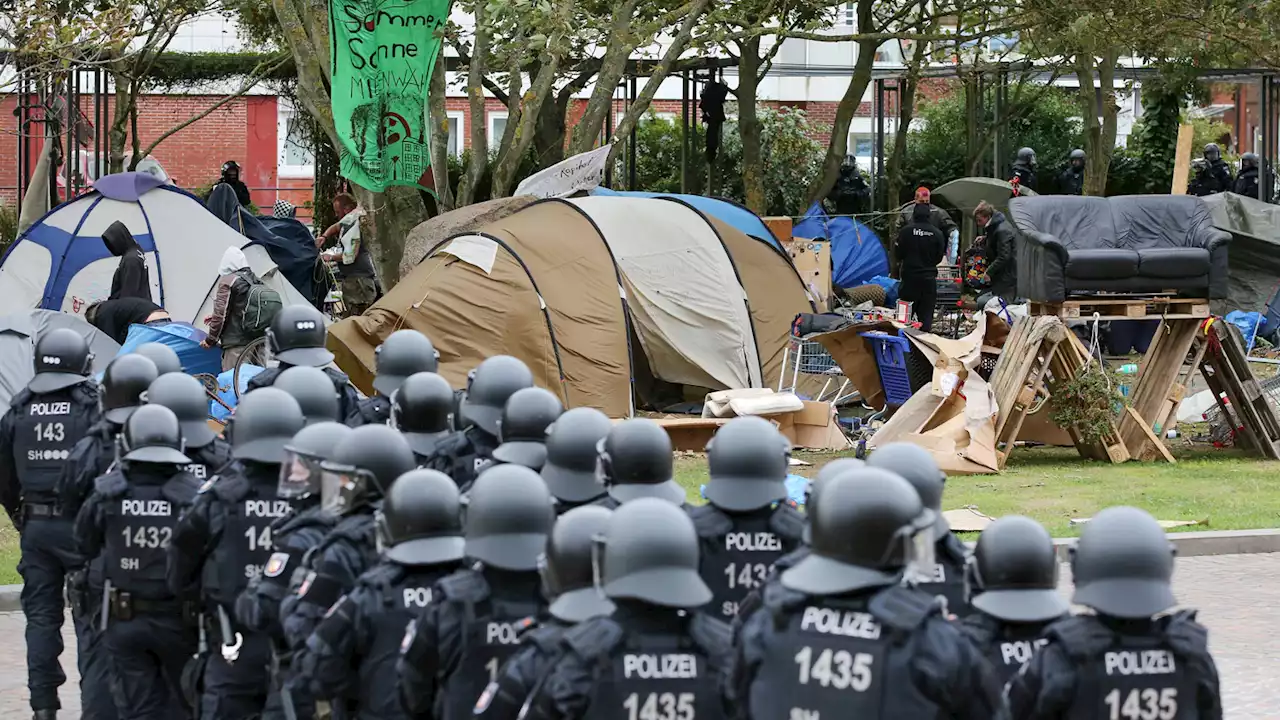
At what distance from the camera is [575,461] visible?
6.71 m

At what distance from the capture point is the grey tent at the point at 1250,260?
23094mm

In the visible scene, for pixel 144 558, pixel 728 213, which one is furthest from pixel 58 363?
pixel 728 213

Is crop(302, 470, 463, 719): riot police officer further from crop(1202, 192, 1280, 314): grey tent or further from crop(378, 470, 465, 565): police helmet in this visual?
crop(1202, 192, 1280, 314): grey tent

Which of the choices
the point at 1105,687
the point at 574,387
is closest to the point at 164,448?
the point at 1105,687

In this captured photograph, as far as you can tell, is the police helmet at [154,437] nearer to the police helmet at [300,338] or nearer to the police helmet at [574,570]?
the police helmet at [300,338]

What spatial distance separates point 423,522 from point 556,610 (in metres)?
0.83

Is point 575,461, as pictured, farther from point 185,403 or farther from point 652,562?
point 185,403

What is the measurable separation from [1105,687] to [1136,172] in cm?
2999

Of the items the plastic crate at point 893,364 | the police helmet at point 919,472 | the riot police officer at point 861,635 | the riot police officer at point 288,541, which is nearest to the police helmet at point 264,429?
the riot police officer at point 288,541

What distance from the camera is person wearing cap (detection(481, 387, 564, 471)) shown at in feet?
24.4

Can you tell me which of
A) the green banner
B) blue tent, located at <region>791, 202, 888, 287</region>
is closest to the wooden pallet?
the green banner

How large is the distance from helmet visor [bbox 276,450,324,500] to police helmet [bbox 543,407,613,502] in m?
0.83

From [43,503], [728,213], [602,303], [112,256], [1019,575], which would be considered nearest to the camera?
[1019,575]

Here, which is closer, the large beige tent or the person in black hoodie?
the person in black hoodie
